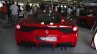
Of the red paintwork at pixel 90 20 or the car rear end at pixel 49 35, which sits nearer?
the car rear end at pixel 49 35

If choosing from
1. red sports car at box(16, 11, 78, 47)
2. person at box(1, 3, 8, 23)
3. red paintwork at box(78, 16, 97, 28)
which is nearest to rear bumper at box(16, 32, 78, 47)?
red sports car at box(16, 11, 78, 47)

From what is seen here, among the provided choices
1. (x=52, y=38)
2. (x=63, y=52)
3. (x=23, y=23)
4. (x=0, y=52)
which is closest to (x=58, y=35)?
(x=52, y=38)

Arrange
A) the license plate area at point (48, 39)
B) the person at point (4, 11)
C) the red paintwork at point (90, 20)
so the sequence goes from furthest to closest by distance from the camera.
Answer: the person at point (4, 11) < the red paintwork at point (90, 20) < the license plate area at point (48, 39)

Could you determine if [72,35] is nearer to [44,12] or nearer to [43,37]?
[43,37]

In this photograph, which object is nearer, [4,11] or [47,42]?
[47,42]

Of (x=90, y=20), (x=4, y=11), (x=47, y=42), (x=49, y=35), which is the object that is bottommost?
(x=4, y=11)

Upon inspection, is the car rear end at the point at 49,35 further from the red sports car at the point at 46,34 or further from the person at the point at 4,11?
the person at the point at 4,11

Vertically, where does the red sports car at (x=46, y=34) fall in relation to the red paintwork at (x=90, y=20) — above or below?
above

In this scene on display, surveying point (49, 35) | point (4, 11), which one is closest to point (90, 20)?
point (4, 11)

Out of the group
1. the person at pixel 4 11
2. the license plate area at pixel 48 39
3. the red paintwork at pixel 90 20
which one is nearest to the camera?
the license plate area at pixel 48 39

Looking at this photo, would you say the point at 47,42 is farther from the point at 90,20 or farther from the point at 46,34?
the point at 90,20

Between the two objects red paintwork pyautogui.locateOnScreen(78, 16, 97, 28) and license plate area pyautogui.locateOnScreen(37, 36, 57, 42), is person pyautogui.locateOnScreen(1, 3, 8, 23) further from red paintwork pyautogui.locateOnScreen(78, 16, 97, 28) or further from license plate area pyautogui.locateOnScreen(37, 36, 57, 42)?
license plate area pyautogui.locateOnScreen(37, 36, 57, 42)

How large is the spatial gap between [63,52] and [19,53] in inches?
53.7

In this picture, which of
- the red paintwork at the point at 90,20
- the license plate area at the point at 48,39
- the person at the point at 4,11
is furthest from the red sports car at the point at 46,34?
the person at the point at 4,11
